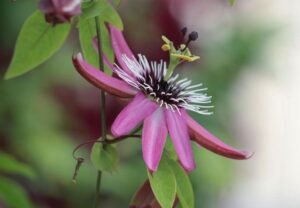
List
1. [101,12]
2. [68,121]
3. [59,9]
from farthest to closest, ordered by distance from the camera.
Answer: [68,121] → [101,12] → [59,9]

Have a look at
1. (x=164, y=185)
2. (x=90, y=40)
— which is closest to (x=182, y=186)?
(x=164, y=185)

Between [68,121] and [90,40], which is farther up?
[90,40]

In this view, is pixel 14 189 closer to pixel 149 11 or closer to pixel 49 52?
pixel 49 52

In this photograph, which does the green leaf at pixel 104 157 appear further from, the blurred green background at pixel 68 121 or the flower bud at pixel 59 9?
the blurred green background at pixel 68 121

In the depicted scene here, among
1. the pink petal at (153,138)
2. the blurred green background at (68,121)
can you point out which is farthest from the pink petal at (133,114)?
the blurred green background at (68,121)

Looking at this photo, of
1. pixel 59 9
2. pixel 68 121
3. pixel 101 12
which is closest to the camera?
pixel 59 9

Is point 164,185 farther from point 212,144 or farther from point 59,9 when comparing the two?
point 59,9
